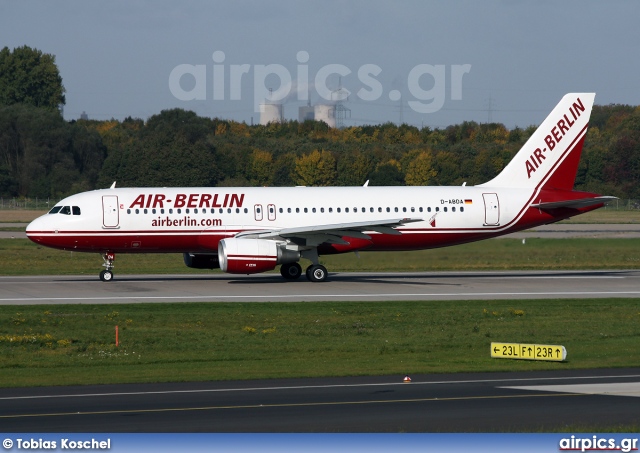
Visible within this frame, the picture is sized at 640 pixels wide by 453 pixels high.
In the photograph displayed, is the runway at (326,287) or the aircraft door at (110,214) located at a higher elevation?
the aircraft door at (110,214)

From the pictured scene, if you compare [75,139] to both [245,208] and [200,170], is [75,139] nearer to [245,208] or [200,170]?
[200,170]

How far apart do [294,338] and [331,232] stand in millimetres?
12179

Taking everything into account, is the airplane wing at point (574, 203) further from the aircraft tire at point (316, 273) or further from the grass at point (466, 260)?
the aircraft tire at point (316, 273)

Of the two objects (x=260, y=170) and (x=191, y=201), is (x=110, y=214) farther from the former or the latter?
(x=260, y=170)

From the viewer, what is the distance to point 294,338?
1070 inches

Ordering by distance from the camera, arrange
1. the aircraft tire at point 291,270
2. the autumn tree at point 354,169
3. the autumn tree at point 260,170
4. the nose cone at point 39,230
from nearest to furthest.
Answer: the nose cone at point 39,230 < the aircraft tire at point 291,270 < the autumn tree at point 354,169 < the autumn tree at point 260,170

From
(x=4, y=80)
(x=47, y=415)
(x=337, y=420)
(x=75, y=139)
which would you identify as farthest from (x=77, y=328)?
(x=4, y=80)

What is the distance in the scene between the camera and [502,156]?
102m

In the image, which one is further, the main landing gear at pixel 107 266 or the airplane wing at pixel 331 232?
the main landing gear at pixel 107 266

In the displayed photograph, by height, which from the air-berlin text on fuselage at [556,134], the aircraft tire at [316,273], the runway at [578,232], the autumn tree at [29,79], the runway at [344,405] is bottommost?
the runway at [344,405]

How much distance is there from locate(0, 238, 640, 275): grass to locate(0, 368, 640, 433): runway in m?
22.0

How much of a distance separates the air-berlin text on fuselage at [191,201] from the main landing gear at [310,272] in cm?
353

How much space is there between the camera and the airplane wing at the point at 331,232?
126ft

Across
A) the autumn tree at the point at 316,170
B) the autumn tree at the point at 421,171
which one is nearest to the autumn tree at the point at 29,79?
the autumn tree at the point at 316,170
